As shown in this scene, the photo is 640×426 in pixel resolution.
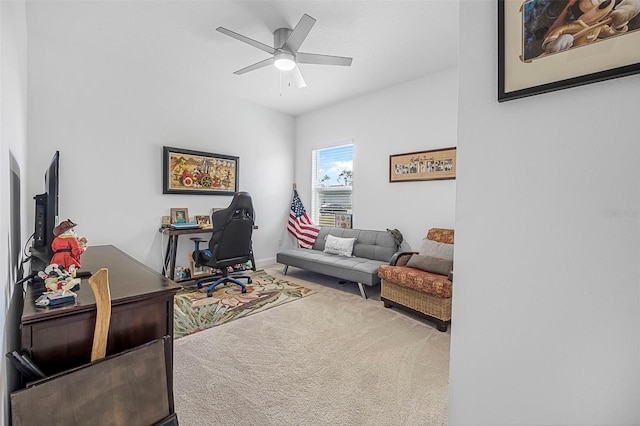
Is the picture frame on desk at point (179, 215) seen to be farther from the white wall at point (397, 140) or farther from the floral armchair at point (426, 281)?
the floral armchair at point (426, 281)

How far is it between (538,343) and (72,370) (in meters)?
1.47

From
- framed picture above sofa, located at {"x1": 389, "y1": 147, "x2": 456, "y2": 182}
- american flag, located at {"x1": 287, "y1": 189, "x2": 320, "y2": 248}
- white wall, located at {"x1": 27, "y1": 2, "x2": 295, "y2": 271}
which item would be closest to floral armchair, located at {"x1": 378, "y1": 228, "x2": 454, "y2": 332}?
framed picture above sofa, located at {"x1": 389, "y1": 147, "x2": 456, "y2": 182}

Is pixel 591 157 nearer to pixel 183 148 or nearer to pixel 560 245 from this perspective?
pixel 560 245

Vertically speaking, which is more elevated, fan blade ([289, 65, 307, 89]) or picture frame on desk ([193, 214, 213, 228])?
fan blade ([289, 65, 307, 89])

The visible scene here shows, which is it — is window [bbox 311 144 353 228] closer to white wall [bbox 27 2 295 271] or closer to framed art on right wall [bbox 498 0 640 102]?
white wall [bbox 27 2 295 271]

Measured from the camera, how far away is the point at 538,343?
2.14 ft

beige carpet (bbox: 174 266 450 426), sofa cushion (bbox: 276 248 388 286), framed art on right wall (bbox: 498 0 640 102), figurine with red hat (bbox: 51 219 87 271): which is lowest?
beige carpet (bbox: 174 266 450 426)

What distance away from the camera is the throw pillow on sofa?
4219 mm

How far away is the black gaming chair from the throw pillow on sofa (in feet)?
4.13

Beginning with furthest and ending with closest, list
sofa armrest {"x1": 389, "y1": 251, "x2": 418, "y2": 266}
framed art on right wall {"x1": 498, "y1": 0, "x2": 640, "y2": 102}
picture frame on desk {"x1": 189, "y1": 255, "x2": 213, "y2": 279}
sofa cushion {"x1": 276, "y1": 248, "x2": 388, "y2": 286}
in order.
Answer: picture frame on desk {"x1": 189, "y1": 255, "x2": 213, "y2": 279}
sofa cushion {"x1": 276, "y1": 248, "x2": 388, "y2": 286}
sofa armrest {"x1": 389, "y1": 251, "x2": 418, "y2": 266}
framed art on right wall {"x1": 498, "y1": 0, "x2": 640, "y2": 102}

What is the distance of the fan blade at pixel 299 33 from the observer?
221 cm

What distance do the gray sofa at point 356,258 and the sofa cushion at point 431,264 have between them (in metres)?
0.48

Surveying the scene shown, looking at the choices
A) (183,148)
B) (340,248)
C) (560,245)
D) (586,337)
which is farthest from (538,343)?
(183,148)

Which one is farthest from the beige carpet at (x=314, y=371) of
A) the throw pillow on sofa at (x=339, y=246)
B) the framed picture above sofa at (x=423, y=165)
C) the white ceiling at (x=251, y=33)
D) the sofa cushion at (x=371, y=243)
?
the white ceiling at (x=251, y=33)
